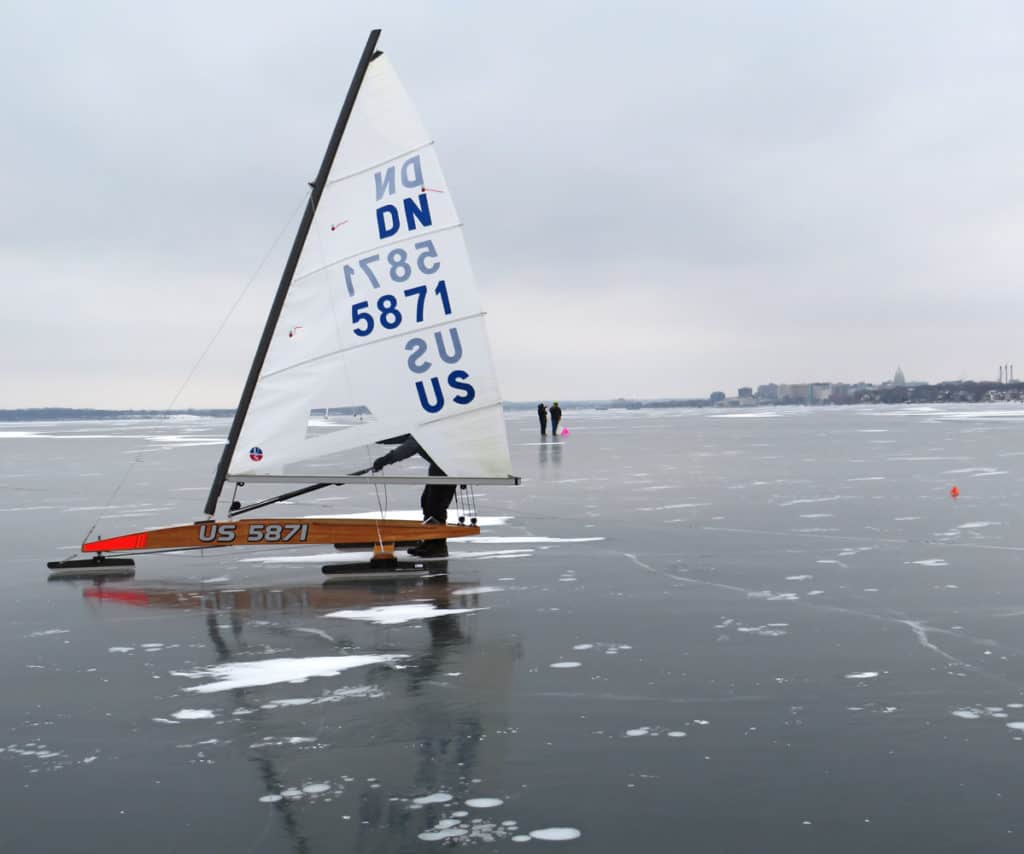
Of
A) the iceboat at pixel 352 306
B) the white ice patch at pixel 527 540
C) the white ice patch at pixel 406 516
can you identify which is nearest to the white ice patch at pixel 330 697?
the iceboat at pixel 352 306

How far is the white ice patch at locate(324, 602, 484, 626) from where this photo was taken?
354 inches

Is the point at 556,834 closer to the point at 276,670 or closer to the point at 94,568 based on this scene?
the point at 276,670

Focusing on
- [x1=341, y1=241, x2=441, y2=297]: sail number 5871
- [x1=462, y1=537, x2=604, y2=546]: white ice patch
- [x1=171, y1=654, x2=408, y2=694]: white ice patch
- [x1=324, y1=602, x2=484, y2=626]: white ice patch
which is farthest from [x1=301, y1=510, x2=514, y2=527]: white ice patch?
[x1=171, y1=654, x2=408, y2=694]: white ice patch

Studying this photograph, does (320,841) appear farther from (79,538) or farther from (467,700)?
(79,538)

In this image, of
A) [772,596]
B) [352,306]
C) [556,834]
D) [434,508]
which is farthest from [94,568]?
[556,834]

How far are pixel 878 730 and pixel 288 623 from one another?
16.7 feet

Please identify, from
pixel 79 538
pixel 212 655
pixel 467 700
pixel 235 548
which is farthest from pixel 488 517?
pixel 467 700

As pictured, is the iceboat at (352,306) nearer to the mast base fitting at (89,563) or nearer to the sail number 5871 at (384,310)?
the sail number 5871 at (384,310)

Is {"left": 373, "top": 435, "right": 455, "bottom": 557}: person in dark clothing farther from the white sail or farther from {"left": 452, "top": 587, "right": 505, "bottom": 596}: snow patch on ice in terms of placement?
{"left": 452, "top": 587, "right": 505, "bottom": 596}: snow patch on ice

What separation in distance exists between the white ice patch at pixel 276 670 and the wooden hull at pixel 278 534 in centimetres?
388

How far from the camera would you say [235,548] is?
1424cm

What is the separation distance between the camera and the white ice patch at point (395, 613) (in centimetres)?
900

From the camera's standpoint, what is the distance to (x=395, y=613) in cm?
930

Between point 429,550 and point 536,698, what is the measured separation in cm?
606
